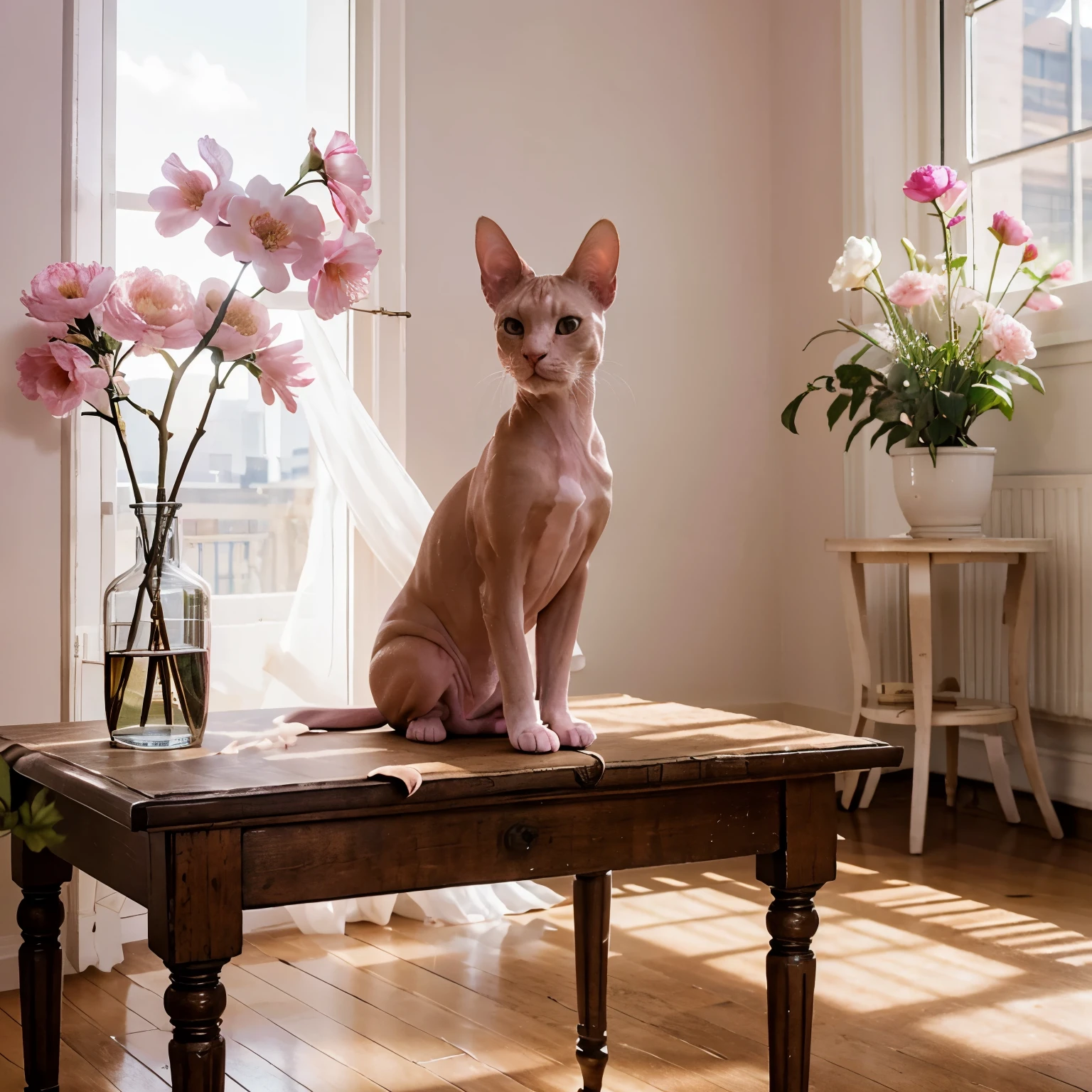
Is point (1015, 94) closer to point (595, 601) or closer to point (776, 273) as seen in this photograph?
point (776, 273)

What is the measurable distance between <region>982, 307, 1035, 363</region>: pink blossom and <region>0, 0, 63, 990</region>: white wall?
2.13m

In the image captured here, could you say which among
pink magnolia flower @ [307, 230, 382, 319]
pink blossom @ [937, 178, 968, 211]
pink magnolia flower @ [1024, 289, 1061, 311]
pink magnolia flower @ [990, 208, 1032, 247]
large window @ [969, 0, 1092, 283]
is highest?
large window @ [969, 0, 1092, 283]

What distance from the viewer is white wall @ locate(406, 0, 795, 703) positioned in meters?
3.29

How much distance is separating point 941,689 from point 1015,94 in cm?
172

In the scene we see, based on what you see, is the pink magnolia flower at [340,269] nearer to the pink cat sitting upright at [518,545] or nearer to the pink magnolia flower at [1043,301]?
the pink cat sitting upright at [518,545]

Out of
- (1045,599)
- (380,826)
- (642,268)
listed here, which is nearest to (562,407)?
(380,826)

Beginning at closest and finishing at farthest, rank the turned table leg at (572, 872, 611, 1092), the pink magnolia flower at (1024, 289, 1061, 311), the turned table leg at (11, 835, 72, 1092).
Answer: the turned table leg at (11, 835, 72, 1092), the turned table leg at (572, 872, 611, 1092), the pink magnolia flower at (1024, 289, 1061, 311)

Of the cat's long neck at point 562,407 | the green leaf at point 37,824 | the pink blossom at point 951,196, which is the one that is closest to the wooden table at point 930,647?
the pink blossom at point 951,196

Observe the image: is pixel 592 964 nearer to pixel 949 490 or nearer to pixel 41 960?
pixel 41 960

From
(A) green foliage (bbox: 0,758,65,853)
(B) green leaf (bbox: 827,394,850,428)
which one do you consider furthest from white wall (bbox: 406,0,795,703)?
(A) green foliage (bbox: 0,758,65,853)

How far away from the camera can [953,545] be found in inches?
116

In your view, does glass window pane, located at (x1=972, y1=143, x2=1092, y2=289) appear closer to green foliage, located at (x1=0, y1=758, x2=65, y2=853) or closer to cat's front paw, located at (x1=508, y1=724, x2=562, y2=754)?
cat's front paw, located at (x1=508, y1=724, x2=562, y2=754)

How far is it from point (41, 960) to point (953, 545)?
222 centimetres

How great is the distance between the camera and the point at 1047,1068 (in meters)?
1.74
